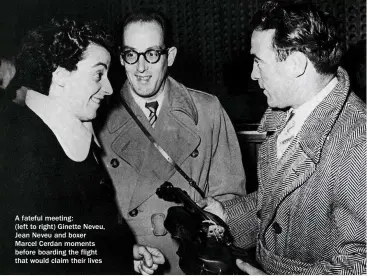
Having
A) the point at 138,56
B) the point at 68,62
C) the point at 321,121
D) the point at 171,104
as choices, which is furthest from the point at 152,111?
the point at 321,121

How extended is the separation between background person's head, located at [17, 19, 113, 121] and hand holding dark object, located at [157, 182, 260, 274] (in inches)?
13.9

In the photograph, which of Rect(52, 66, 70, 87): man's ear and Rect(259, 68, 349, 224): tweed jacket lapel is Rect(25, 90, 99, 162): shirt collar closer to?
Rect(52, 66, 70, 87): man's ear

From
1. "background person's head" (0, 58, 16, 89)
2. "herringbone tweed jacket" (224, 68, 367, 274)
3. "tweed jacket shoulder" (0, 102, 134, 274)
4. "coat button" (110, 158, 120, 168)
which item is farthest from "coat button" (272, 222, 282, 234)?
"background person's head" (0, 58, 16, 89)

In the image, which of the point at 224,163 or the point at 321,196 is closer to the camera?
the point at 321,196

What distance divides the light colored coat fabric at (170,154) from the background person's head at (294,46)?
324mm

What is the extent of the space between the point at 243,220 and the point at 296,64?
42 centimetres

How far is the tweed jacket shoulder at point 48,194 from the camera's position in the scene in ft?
2.69

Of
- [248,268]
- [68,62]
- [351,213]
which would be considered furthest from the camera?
[68,62]

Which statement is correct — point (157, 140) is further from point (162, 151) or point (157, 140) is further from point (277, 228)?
point (277, 228)

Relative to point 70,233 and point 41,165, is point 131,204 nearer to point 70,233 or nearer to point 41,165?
point 70,233

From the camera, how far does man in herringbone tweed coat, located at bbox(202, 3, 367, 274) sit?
71cm

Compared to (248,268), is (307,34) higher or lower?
higher

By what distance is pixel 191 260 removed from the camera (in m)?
0.88

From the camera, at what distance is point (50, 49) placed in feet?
2.92
